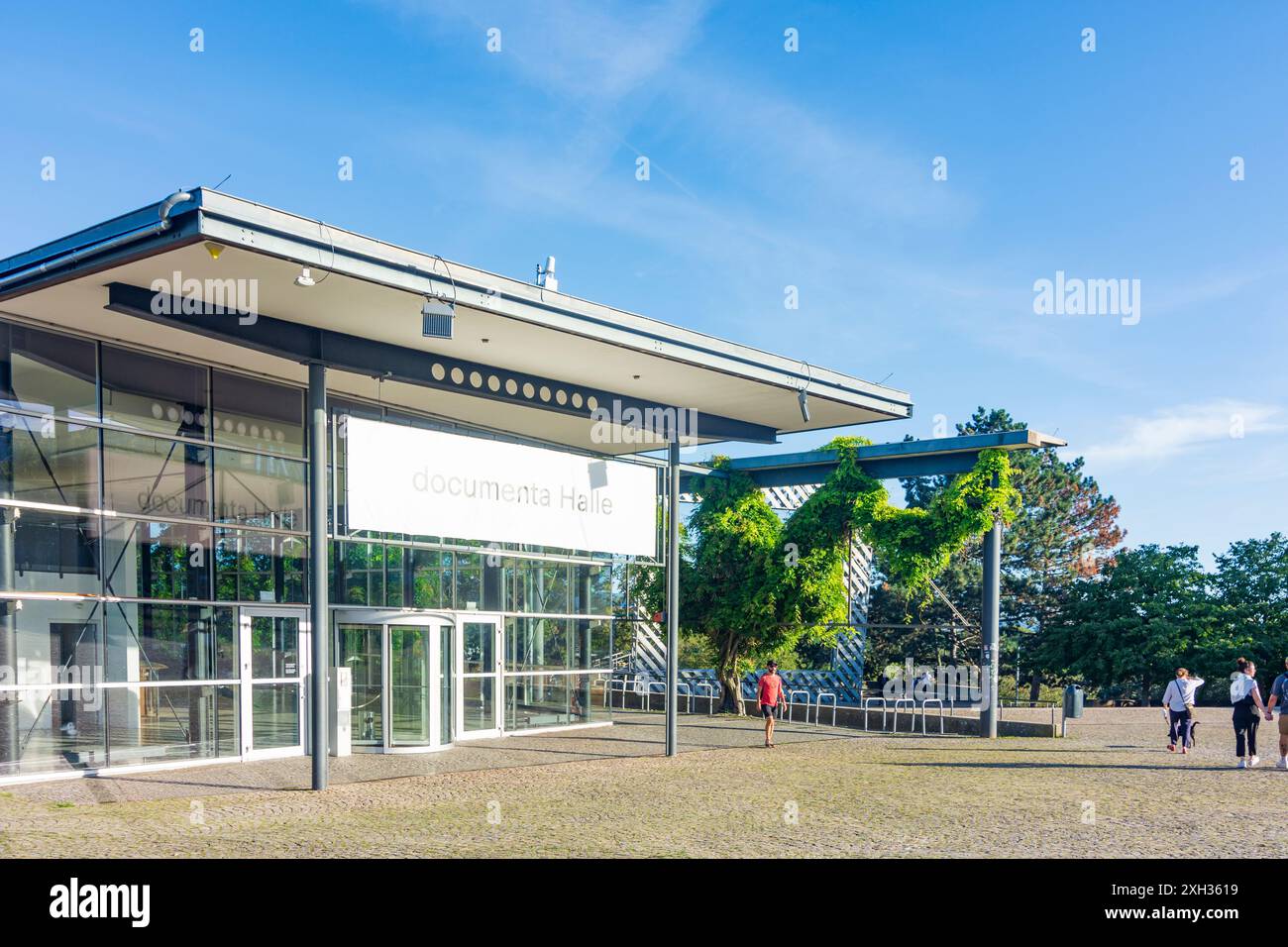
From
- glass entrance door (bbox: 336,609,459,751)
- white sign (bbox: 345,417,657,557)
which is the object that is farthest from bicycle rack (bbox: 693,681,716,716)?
glass entrance door (bbox: 336,609,459,751)

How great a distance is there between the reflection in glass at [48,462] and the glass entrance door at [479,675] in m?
6.68

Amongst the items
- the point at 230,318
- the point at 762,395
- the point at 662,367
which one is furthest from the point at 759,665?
the point at 230,318

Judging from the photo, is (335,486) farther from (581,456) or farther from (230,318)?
(230,318)

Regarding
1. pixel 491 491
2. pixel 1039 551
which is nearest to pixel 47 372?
pixel 491 491

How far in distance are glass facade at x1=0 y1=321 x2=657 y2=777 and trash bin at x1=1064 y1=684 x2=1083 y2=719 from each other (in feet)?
36.9

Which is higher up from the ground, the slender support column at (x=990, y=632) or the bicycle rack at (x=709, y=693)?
the slender support column at (x=990, y=632)

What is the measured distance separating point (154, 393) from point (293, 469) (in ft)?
8.16

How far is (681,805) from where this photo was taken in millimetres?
11961

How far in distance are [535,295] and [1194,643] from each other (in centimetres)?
2884

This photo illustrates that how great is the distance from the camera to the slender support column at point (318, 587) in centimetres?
1275

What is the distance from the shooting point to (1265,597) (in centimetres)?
3491
